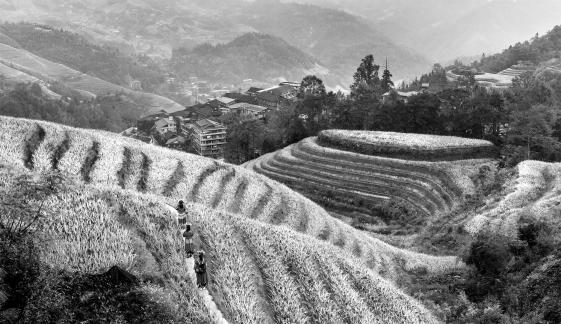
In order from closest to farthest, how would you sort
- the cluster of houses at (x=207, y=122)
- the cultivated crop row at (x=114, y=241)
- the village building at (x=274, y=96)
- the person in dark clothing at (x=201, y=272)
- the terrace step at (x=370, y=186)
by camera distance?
the cultivated crop row at (x=114, y=241) < the person in dark clothing at (x=201, y=272) < the terrace step at (x=370, y=186) < the cluster of houses at (x=207, y=122) < the village building at (x=274, y=96)

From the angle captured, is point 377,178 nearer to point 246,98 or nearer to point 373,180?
point 373,180

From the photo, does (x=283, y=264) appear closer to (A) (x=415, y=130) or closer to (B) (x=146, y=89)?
(A) (x=415, y=130)

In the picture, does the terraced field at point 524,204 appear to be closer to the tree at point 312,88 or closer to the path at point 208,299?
the path at point 208,299

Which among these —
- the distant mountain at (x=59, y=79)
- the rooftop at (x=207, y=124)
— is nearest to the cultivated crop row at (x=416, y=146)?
the rooftop at (x=207, y=124)

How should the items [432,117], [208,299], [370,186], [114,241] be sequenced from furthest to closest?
[432,117]
[370,186]
[114,241]
[208,299]

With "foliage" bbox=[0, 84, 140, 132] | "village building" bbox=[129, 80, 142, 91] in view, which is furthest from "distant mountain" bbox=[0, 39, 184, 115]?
"village building" bbox=[129, 80, 142, 91]

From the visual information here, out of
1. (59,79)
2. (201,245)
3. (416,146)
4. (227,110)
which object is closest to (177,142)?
(227,110)
